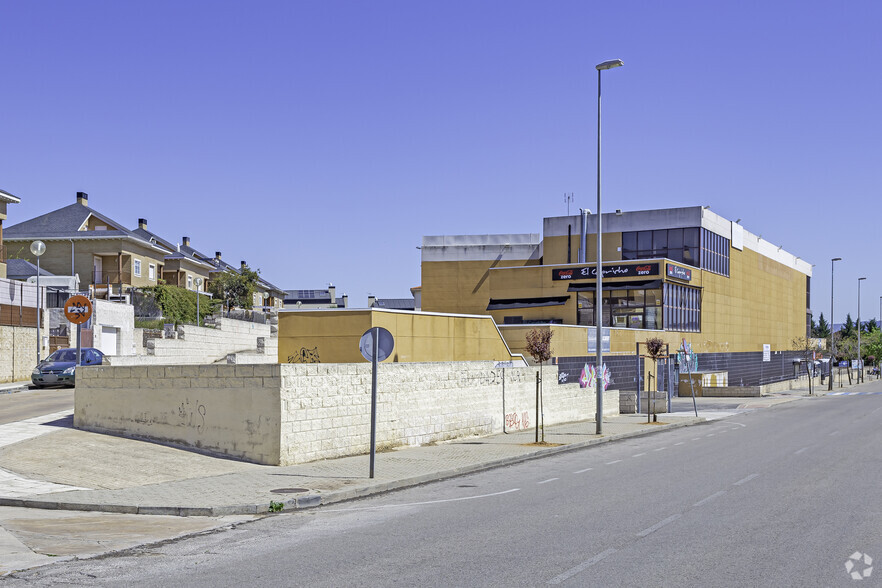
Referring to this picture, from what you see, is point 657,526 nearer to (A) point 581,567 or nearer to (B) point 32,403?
(A) point 581,567

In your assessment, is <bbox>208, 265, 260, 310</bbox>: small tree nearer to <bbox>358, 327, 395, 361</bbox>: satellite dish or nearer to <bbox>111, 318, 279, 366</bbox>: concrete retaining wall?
<bbox>111, 318, 279, 366</bbox>: concrete retaining wall

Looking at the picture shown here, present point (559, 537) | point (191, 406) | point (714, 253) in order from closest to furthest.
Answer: point (559, 537), point (191, 406), point (714, 253)

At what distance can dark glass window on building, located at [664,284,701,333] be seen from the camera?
57.9 meters

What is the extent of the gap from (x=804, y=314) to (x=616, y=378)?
68128mm

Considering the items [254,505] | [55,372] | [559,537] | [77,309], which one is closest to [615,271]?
[55,372]

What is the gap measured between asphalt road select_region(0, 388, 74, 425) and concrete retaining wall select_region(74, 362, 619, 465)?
2.71 m

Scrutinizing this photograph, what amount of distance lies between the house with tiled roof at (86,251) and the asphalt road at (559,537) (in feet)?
147

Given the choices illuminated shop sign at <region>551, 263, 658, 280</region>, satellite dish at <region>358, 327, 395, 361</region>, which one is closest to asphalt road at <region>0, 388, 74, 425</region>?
satellite dish at <region>358, 327, 395, 361</region>

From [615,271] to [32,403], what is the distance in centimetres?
4157

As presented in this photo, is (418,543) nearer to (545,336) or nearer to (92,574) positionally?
(92,574)

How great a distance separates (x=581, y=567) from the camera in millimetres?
8562

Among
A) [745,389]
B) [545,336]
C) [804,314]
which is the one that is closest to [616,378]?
[745,389]

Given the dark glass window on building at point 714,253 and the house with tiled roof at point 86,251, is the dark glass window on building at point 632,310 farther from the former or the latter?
the house with tiled roof at point 86,251

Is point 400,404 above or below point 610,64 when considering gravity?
below
